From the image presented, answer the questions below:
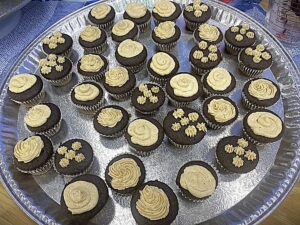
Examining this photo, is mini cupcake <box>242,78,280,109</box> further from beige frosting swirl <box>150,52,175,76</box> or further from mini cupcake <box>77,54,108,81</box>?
mini cupcake <box>77,54,108,81</box>

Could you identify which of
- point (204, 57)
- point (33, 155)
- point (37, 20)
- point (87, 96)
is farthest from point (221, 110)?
point (37, 20)

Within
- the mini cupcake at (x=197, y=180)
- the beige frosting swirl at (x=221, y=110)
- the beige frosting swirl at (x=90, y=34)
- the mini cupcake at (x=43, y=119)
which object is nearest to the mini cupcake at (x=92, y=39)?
the beige frosting swirl at (x=90, y=34)

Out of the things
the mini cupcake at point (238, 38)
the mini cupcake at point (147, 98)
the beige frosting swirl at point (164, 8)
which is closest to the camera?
the mini cupcake at point (147, 98)

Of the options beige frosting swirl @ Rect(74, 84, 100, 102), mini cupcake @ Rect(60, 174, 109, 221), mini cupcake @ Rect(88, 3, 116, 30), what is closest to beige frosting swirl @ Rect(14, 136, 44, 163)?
mini cupcake @ Rect(60, 174, 109, 221)

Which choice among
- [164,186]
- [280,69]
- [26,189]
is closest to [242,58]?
[280,69]

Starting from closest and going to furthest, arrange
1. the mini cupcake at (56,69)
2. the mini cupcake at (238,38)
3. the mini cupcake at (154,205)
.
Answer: the mini cupcake at (154,205), the mini cupcake at (56,69), the mini cupcake at (238,38)

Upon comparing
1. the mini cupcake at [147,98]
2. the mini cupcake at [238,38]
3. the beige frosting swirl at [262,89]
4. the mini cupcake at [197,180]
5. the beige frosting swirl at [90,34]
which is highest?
the beige frosting swirl at [90,34]

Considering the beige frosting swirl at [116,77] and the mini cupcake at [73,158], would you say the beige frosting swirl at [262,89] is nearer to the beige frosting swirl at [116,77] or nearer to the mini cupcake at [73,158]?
the beige frosting swirl at [116,77]
